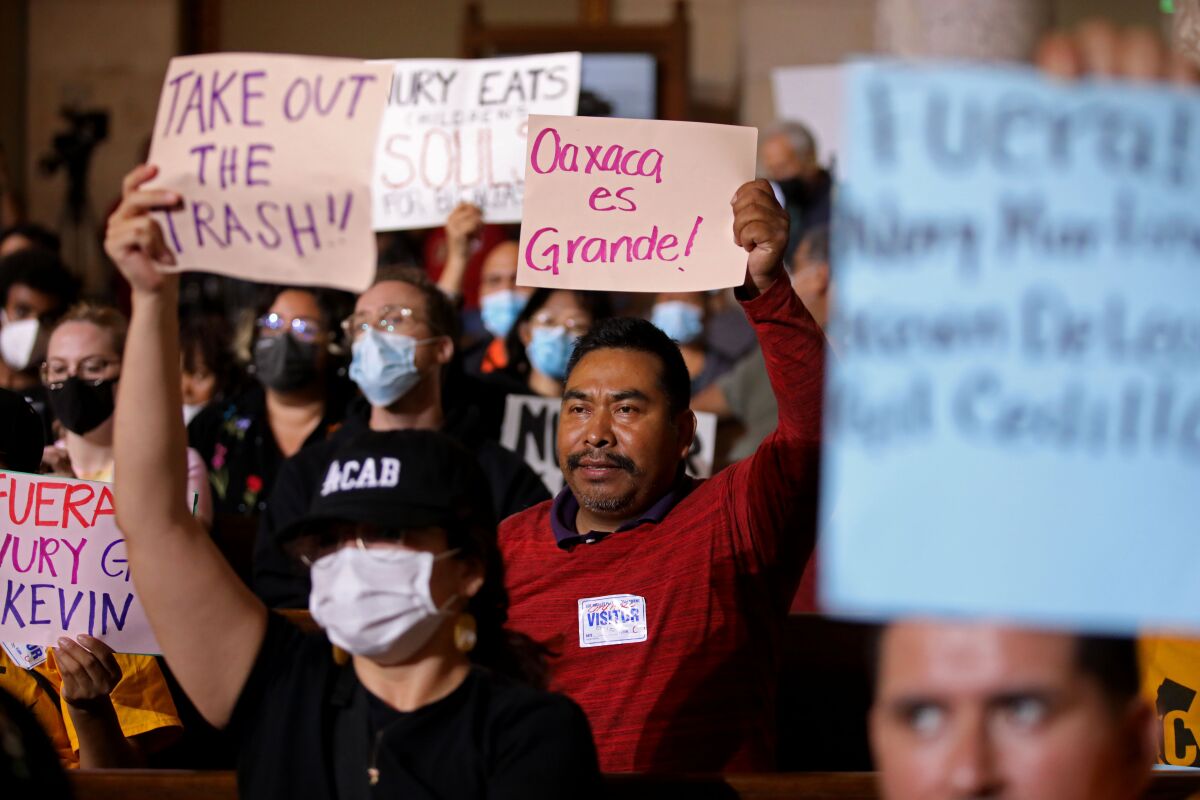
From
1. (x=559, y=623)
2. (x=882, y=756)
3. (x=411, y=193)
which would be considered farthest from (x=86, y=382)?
(x=882, y=756)

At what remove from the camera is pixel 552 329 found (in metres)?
6.17

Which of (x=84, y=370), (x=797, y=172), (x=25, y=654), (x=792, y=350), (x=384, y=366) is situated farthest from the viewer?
(x=797, y=172)

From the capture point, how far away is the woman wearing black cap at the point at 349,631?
8.61ft

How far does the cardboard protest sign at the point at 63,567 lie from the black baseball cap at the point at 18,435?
0.29 meters

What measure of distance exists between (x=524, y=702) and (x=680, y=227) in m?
1.47

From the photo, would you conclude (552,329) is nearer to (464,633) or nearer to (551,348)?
(551,348)

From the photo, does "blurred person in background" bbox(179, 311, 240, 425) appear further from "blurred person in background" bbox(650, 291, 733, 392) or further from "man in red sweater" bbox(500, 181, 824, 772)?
"man in red sweater" bbox(500, 181, 824, 772)

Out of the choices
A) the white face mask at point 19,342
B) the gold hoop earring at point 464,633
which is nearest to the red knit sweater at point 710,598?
the gold hoop earring at point 464,633

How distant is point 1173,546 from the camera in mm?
2037

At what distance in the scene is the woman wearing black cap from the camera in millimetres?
2625

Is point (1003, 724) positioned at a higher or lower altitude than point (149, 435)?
lower

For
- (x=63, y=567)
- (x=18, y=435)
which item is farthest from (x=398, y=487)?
(x=18, y=435)

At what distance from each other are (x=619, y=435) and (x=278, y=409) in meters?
2.42

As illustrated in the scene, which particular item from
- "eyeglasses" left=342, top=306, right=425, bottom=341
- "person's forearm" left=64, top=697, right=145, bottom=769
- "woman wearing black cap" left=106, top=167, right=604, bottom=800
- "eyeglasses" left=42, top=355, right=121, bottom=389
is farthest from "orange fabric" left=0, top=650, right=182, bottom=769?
"eyeglasses" left=342, top=306, right=425, bottom=341
